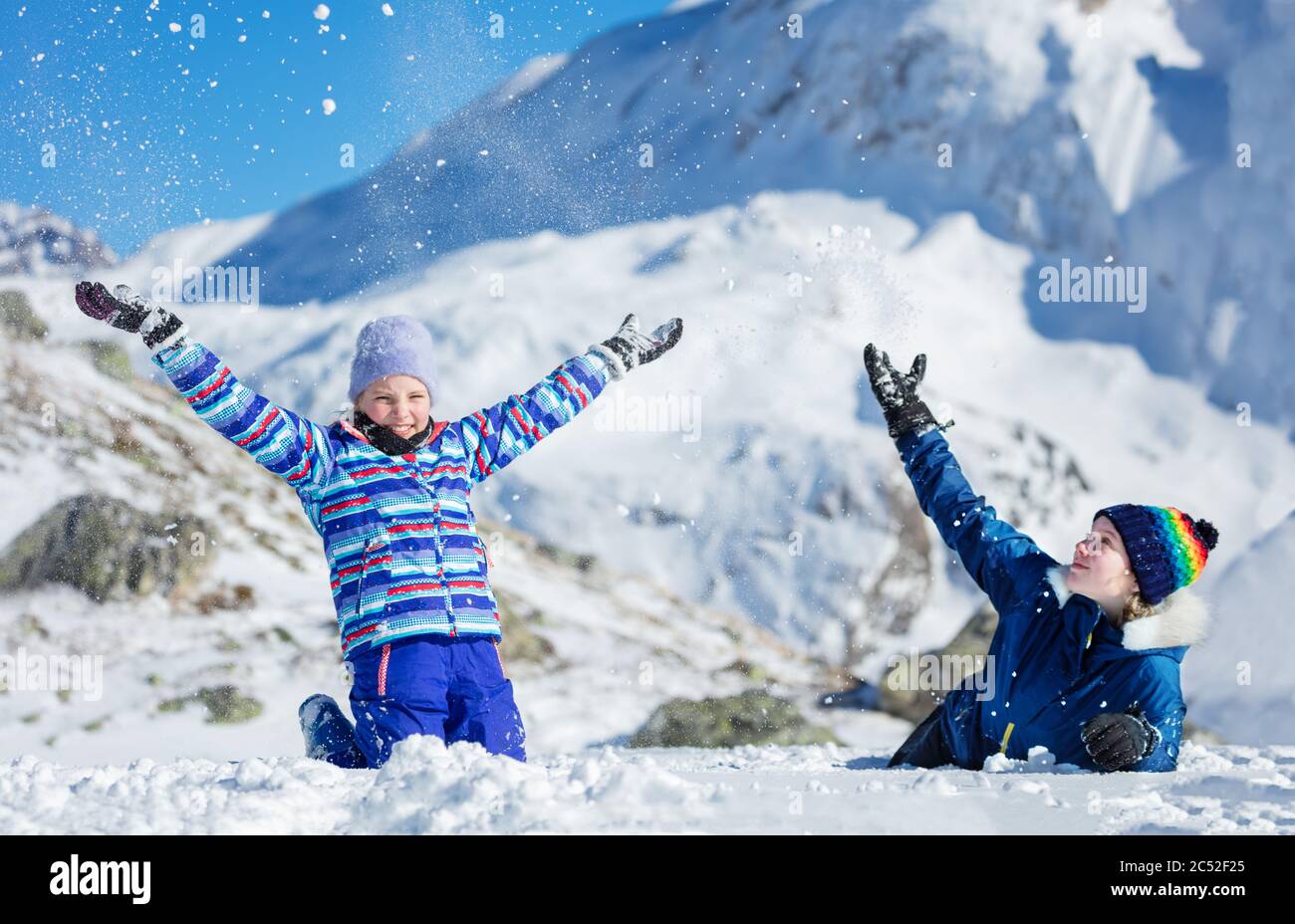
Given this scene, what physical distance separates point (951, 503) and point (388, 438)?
5.47 ft

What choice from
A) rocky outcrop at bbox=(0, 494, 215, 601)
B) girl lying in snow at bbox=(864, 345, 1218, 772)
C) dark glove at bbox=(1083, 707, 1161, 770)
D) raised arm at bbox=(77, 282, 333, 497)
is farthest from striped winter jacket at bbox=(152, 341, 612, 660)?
rocky outcrop at bbox=(0, 494, 215, 601)

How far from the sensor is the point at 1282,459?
2198 centimetres

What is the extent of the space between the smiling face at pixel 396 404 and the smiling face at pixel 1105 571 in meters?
1.88

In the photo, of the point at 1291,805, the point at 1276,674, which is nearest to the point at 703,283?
the point at 1276,674

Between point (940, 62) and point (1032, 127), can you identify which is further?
point (940, 62)

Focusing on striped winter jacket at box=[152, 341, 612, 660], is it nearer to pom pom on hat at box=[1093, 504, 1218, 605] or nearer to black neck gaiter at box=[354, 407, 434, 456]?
black neck gaiter at box=[354, 407, 434, 456]

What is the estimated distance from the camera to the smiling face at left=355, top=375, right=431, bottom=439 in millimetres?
3570

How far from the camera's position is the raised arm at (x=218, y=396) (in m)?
3.21

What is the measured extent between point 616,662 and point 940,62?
26.2 metres

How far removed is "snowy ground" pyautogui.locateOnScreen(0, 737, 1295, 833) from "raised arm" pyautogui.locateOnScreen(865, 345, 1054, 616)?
3.11 ft

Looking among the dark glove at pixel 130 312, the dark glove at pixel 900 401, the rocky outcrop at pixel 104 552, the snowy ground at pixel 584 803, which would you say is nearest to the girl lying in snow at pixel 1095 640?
the dark glove at pixel 900 401
